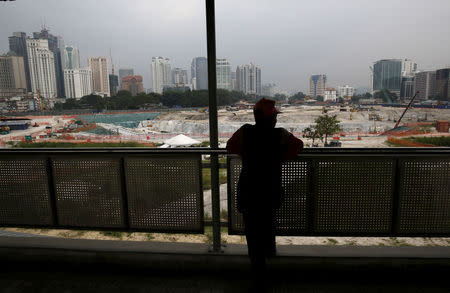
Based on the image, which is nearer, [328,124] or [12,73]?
A: [12,73]

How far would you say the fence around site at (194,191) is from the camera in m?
1.86

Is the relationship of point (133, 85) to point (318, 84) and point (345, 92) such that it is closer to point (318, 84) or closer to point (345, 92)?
point (318, 84)

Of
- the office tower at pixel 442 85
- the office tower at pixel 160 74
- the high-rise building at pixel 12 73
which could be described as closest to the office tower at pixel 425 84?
the office tower at pixel 442 85

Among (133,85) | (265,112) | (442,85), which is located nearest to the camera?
(265,112)

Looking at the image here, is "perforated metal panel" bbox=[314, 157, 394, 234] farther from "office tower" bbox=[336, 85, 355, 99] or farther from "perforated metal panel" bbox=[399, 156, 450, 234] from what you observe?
"office tower" bbox=[336, 85, 355, 99]

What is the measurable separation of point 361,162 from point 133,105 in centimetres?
291

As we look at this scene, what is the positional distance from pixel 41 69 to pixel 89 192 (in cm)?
300

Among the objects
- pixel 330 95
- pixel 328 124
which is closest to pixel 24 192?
pixel 330 95

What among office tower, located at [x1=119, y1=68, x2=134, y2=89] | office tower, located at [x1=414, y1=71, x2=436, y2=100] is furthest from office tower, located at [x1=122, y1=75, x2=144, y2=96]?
office tower, located at [x1=414, y1=71, x2=436, y2=100]

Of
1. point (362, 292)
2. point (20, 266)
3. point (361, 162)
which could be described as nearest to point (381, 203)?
point (361, 162)

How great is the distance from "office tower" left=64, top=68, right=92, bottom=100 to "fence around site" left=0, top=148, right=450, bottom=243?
1.73 m

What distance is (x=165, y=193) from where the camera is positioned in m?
2.01

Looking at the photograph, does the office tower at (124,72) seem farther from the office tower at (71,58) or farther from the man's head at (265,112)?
the man's head at (265,112)

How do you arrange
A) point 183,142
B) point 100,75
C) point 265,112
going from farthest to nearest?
1. point 183,142
2. point 100,75
3. point 265,112
